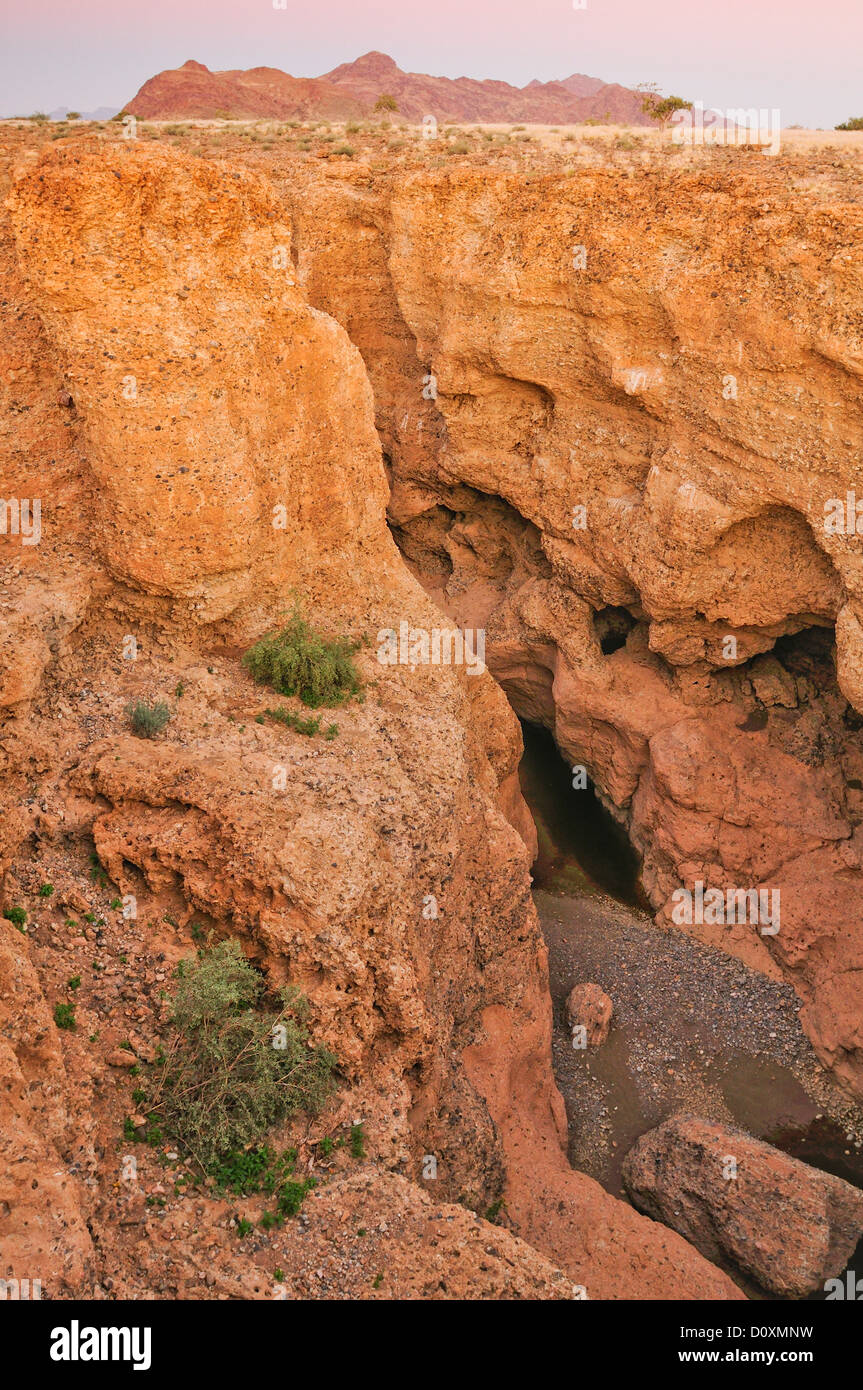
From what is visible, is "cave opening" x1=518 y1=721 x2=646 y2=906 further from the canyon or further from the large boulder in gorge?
the large boulder in gorge

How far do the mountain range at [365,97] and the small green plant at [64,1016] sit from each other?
56.0 feet

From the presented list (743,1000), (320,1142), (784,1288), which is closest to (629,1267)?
(784,1288)

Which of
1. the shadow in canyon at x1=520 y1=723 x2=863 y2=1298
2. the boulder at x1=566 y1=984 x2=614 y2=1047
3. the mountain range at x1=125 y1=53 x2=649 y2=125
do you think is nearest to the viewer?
the shadow in canyon at x1=520 y1=723 x2=863 y2=1298

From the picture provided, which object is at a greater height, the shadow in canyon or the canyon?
the canyon

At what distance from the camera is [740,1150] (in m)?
11.1

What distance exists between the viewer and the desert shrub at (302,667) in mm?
10359

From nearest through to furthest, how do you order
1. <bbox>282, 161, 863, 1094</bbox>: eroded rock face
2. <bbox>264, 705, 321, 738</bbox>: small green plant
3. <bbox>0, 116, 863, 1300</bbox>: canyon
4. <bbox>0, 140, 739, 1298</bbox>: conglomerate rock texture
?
1. <bbox>0, 140, 739, 1298</bbox>: conglomerate rock texture
2. <bbox>0, 116, 863, 1300</bbox>: canyon
3. <bbox>264, 705, 321, 738</bbox>: small green plant
4. <bbox>282, 161, 863, 1094</bbox>: eroded rock face

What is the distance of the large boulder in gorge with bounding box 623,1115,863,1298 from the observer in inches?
406

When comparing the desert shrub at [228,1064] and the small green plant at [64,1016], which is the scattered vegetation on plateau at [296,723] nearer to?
the desert shrub at [228,1064]

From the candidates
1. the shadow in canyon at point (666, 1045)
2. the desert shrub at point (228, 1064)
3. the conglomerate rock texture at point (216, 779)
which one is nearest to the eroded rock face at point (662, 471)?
the shadow in canyon at point (666, 1045)

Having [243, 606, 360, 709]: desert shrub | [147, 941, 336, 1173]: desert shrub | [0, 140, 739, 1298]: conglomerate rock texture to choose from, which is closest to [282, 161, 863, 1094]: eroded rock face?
[0, 140, 739, 1298]: conglomerate rock texture

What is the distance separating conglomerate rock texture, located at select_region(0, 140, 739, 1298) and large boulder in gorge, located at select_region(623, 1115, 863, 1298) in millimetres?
1102

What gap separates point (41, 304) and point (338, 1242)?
28.2 feet

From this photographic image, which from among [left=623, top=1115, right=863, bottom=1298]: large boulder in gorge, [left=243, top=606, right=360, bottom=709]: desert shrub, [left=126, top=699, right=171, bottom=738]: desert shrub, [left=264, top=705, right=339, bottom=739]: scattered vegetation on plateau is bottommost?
[left=623, top=1115, right=863, bottom=1298]: large boulder in gorge
